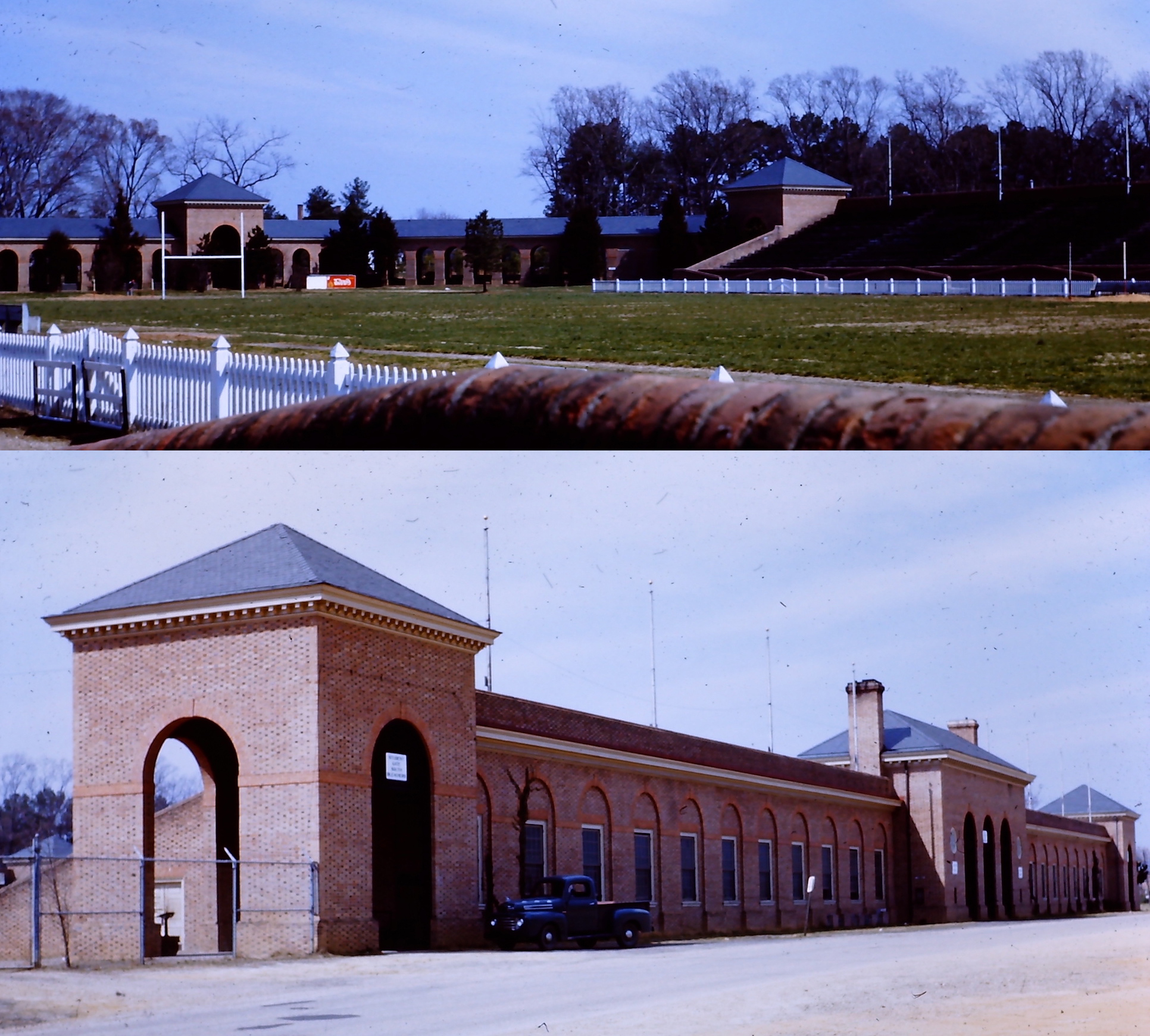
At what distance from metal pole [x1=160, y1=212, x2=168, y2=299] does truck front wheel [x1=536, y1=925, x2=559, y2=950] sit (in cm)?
1215

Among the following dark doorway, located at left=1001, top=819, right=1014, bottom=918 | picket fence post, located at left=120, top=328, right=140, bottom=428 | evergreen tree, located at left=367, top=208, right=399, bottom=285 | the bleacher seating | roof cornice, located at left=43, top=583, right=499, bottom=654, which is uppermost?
the bleacher seating

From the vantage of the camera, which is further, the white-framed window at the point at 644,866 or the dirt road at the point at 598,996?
the white-framed window at the point at 644,866

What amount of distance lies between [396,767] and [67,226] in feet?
43.9

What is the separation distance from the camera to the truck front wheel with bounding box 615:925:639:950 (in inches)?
638

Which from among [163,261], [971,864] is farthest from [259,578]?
[971,864]

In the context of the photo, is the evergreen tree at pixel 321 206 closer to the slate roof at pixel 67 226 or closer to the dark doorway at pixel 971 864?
the slate roof at pixel 67 226

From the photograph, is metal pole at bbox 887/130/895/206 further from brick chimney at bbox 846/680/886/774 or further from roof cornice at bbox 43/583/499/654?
roof cornice at bbox 43/583/499/654

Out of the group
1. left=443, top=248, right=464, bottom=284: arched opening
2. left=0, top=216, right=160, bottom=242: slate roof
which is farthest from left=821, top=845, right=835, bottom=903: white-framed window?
left=0, top=216, right=160, bottom=242: slate roof

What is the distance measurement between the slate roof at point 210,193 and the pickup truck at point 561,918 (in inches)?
392

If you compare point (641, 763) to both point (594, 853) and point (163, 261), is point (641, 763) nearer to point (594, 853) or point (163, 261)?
point (594, 853)

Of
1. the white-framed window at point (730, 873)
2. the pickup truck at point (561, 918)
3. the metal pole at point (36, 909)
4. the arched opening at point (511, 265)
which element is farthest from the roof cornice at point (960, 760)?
the arched opening at point (511, 265)

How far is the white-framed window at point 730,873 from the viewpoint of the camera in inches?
760

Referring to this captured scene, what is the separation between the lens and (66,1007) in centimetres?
1027

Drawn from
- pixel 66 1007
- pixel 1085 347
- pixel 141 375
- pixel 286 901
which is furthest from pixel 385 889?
pixel 1085 347
